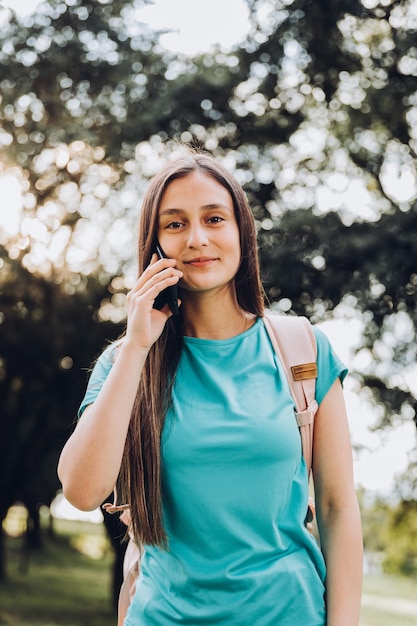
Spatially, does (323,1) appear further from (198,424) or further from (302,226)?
(198,424)

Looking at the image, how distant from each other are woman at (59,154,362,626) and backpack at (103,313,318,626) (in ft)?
0.11

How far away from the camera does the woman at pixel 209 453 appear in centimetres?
210

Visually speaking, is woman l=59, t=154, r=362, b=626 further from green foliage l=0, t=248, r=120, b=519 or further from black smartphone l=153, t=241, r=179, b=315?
green foliage l=0, t=248, r=120, b=519

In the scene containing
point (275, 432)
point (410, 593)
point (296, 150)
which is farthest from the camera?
point (410, 593)

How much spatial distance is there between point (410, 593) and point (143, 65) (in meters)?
30.2

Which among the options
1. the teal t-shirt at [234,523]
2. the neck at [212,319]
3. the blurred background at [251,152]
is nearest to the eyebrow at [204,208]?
the neck at [212,319]

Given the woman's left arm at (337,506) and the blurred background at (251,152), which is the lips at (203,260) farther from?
the blurred background at (251,152)

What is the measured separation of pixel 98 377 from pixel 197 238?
47 cm

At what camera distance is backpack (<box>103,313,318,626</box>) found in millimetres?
2234

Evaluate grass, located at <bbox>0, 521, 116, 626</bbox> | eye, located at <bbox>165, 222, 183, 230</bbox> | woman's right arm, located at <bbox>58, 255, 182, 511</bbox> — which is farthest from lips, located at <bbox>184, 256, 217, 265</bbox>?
grass, located at <bbox>0, 521, 116, 626</bbox>

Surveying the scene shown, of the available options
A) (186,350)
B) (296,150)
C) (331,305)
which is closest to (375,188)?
(296,150)

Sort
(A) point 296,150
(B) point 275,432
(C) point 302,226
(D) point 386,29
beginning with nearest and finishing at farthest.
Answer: (B) point 275,432 < (C) point 302,226 < (D) point 386,29 < (A) point 296,150

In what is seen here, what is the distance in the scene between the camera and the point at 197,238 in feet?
7.63

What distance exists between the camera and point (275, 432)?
2.14 metres
